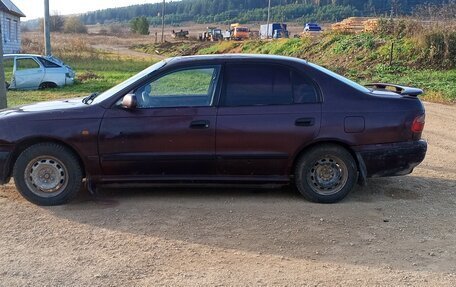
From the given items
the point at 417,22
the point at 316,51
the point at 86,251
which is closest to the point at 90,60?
the point at 316,51

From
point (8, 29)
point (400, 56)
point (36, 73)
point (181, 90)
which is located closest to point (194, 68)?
point (181, 90)

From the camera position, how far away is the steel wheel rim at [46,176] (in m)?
5.48

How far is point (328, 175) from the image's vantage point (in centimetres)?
572

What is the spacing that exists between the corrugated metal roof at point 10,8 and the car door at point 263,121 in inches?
1382

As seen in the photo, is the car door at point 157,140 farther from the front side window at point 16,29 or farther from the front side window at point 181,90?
the front side window at point 16,29

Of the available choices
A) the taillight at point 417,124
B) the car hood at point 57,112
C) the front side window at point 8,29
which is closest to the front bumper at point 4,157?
the car hood at point 57,112

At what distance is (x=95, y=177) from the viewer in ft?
18.2

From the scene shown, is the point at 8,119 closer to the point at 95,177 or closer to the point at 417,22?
the point at 95,177

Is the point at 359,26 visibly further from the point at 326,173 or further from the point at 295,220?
the point at 295,220

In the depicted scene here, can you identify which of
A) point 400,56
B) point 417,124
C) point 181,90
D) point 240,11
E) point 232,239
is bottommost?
point 232,239

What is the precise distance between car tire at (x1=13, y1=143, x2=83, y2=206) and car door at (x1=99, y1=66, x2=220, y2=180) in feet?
1.16

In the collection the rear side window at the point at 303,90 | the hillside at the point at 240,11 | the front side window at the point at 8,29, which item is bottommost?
the rear side window at the point at 303,90

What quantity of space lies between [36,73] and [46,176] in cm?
1414

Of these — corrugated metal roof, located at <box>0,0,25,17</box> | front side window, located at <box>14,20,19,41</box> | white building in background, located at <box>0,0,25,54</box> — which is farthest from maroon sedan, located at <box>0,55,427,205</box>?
front side window, located at <box>14,20,19,41</box>
